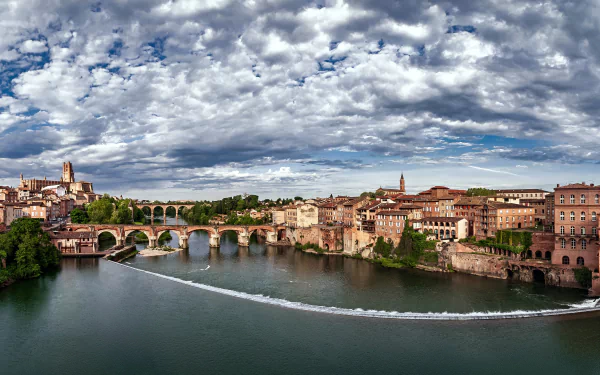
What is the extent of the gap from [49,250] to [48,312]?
42.8 feet

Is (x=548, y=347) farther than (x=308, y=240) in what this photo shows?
No

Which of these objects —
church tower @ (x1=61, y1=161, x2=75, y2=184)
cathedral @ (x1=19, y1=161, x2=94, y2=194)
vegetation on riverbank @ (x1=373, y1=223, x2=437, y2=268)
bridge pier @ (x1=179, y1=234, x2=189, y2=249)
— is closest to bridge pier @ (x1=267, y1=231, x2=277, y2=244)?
bridge pier @ (x1=179, y1=234, x2=189, y2=249)

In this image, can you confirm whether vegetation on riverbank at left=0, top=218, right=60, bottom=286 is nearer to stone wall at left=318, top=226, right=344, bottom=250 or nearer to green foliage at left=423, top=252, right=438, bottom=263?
stone wall at left=318, top=226, right=344, bottom=250

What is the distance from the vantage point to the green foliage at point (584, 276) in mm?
22250

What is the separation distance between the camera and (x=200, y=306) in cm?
2092

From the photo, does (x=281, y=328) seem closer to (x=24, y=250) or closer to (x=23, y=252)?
(x=23, y=252)

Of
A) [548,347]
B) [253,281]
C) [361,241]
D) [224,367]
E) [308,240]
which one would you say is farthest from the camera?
[308,240]

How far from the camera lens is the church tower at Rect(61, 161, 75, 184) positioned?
94.6 metres

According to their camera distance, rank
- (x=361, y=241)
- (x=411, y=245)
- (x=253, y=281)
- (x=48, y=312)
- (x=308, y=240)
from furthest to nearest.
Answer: (x=308, y=240)
(x=361, y=241)
(x=411, y=245)
(x=253, y=281)
(x=48, y=312)

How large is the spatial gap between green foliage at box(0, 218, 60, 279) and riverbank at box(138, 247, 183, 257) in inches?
365

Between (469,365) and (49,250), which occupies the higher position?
(49,250)

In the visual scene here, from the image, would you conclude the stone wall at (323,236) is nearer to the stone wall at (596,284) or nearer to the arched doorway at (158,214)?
the stone wall at (596,284)

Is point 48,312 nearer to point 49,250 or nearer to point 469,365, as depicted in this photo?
point 49,250

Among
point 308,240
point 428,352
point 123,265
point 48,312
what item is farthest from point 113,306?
point 308,240
